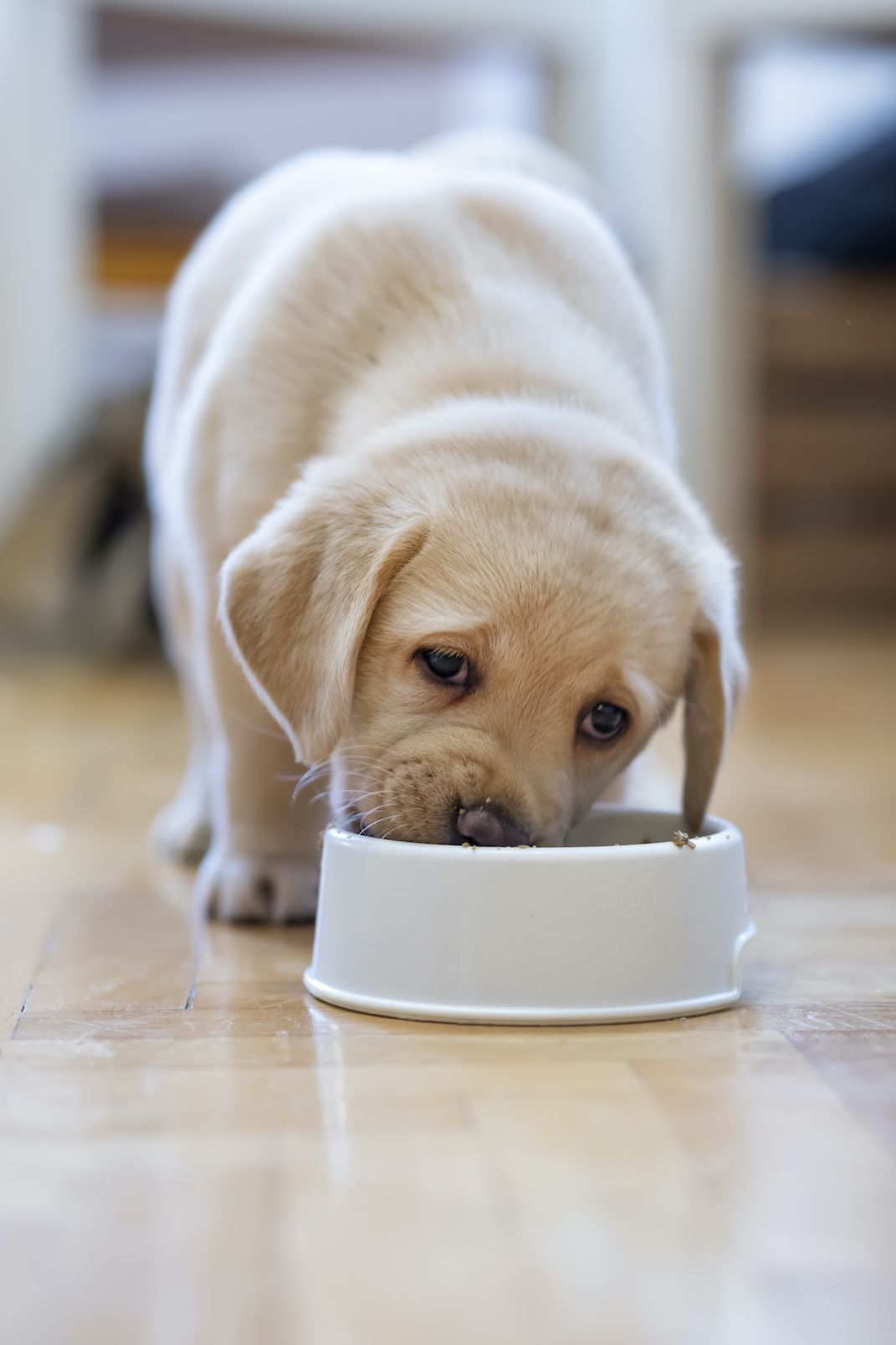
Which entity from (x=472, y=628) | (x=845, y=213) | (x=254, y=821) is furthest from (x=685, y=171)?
(x=472, y=628)

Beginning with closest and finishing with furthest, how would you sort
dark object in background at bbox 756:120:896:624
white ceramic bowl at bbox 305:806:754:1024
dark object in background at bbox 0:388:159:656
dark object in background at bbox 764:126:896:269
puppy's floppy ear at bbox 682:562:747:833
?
white ceramic bowl at bbox 305:806:754:1024
puppy's floppy ear at bbox 682:562:747:833
dark object in background at bbox 0:388:159:656
dark object in background at bbox 764:126:896:269
dark object in background at bbox 756:120:896:624

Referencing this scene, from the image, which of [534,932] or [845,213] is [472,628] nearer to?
[534,932]

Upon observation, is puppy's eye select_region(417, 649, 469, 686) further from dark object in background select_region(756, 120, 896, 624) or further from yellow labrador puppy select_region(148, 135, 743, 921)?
dark object in background select_region(756, 120, 896, 624)

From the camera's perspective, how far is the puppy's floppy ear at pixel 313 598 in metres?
2.24

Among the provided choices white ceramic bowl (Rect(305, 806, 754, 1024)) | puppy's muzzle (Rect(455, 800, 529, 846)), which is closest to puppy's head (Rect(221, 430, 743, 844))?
puppy's muzzle (Rect(455, 800, 529, 846))

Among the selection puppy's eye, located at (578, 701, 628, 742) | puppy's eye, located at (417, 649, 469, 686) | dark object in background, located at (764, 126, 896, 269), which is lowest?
puppy's eye, located at (578, 701, 628, 742)

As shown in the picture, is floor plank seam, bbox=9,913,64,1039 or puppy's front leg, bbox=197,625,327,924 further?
puppy's front leg, bbox=197,625,327,924

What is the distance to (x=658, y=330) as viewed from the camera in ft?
10.1

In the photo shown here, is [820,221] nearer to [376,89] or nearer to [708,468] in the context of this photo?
[708,468]

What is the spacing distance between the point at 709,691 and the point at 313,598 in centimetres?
61

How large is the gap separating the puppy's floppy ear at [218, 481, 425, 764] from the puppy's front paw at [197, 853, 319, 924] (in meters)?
0.50

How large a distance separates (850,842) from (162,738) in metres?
2.31

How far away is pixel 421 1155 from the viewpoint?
165 centimetres

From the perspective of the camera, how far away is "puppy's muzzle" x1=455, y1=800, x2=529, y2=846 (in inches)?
84.2
